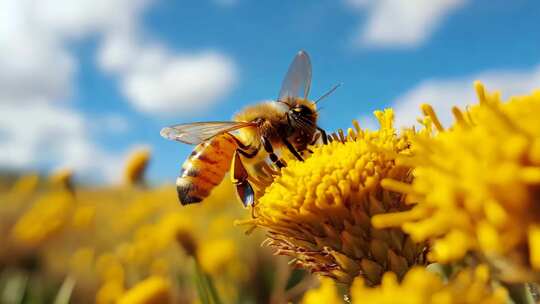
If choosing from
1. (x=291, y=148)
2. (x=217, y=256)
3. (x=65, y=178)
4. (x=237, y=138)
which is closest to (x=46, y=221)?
(x=65, y=178)

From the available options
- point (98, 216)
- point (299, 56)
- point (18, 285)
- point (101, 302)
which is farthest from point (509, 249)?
point (98, 216)

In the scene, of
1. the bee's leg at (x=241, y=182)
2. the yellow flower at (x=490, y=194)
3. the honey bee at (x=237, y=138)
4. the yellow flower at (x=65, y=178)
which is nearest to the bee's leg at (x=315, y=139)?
the honey bee at (x=237, y=138)

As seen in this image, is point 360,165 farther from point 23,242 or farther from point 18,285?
point 23,242

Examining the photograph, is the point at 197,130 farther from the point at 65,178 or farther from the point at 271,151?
the point at 65,178

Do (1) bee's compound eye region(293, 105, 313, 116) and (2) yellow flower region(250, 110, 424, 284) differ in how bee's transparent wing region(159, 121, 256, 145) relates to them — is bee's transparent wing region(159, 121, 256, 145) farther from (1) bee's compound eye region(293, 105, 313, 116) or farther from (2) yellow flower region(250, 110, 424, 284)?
(2) yellow flower region(250, 110, 424, 284)

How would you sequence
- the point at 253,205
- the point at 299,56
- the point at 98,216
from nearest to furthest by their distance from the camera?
the point at 253,205
the point at 299,56
the point at 98,216

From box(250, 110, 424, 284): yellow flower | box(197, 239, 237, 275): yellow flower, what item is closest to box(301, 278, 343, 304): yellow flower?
box(250, 110, 424, 284): yellow flower
